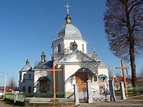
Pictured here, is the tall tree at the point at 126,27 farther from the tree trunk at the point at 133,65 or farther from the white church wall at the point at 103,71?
the white church wall at the point at 103,71

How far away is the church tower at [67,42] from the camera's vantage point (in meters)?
28.7

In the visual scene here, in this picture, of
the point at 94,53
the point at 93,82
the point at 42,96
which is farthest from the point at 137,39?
the point at 94,53

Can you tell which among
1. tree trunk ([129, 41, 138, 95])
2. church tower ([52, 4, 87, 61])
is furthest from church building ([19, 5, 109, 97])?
tree trunk ([129, 41, 138, 95])

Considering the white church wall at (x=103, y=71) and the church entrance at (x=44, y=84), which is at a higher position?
the white church wall at (x=103, y=71)

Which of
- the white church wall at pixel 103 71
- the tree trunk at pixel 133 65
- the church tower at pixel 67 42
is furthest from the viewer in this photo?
the white church wall at pixel 103 71

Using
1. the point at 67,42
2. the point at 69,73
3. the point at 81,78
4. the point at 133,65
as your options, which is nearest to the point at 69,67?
the point at 69,73

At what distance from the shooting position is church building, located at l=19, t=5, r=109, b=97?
74.6ft

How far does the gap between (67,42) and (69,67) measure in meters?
7.00

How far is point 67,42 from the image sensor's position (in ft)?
95.2

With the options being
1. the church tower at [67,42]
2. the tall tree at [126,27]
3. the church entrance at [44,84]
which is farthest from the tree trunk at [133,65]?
the church entrance at [44,84]

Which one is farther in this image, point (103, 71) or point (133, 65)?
point (103, 71)

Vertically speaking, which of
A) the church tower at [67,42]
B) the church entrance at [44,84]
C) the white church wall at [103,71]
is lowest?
the church entrance at [44,84]

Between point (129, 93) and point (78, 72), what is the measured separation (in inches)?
318

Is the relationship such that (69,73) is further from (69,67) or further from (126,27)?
(126,27)
